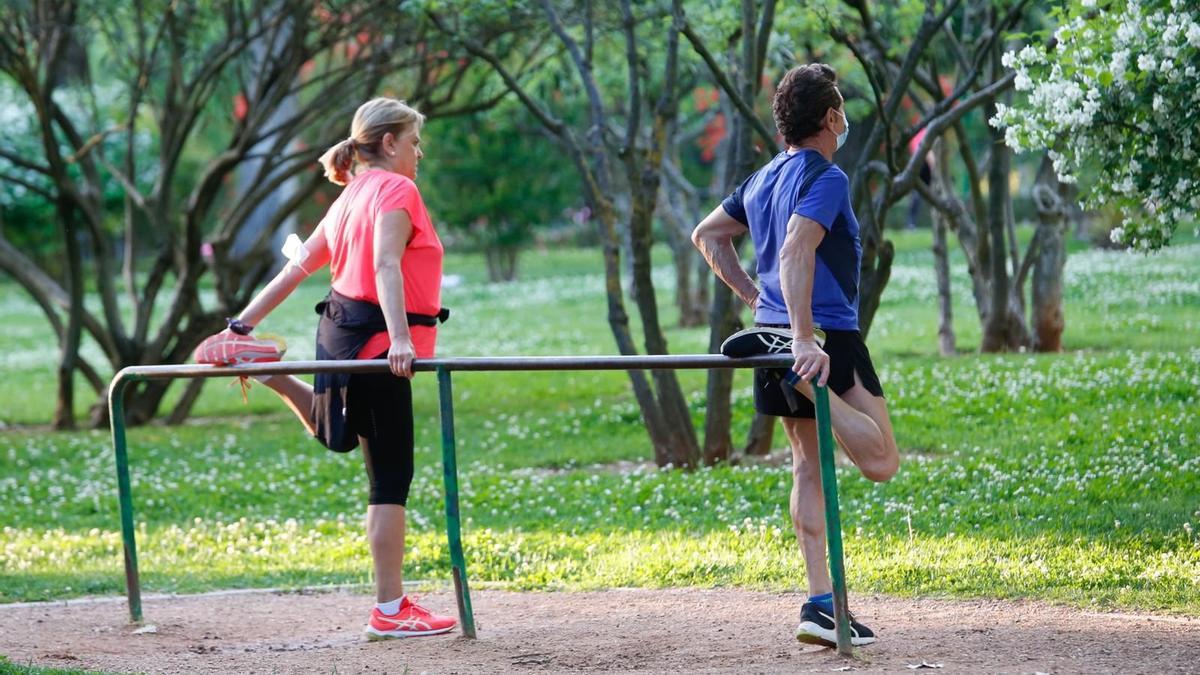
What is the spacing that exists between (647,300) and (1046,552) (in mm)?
3551

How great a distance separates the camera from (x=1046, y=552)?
634 centimetres

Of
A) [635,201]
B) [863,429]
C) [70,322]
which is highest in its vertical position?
[635,201]

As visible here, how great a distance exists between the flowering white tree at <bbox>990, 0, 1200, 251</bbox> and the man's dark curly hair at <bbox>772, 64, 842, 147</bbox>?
181 centimetres

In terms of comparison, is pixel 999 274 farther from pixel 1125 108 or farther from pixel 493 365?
pixel 493 365

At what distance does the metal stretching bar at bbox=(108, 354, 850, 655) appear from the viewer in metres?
4.63

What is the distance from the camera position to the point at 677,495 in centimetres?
834

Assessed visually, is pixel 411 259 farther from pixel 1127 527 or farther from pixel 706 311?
pixel 706 311

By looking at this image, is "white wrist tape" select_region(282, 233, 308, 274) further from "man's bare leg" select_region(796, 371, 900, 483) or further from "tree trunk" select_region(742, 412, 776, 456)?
"tree trunk" select_region(742, 412, 776, 456)

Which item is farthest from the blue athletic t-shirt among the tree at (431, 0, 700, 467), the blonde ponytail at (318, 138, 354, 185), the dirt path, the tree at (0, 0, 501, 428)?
the tree at (0, 0, 501, 428)

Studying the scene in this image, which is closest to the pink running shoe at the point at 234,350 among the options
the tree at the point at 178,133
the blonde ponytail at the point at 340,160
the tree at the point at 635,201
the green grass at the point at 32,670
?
the blonde ponytail at the point at 340,160

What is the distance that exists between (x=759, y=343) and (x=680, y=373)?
984 cm

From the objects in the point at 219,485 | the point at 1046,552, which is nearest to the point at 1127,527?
the point at 1046,552

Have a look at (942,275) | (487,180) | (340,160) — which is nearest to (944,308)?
(942,275)

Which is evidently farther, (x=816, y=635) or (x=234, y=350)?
(x=234, y=350)
